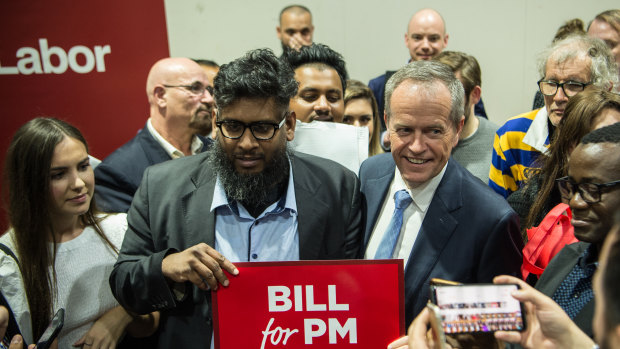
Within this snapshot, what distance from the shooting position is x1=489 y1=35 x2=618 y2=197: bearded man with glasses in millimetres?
2959

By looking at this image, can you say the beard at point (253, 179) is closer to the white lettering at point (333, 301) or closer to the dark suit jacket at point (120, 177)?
the white lettering at point (333, 301)

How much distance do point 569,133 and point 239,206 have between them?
1.54m

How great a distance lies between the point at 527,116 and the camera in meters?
3.27

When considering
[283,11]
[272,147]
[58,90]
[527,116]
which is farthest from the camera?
[283,11]

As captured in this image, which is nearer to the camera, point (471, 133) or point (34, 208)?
point (34, 208)

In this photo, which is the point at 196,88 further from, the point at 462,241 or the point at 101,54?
the point at 462,241

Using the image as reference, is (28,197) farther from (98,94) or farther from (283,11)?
(283,11)

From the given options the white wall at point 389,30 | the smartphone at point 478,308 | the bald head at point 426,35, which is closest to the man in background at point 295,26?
the white wall at point 389,30

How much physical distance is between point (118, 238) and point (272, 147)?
91cm

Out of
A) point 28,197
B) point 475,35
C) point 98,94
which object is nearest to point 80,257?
point 28,197

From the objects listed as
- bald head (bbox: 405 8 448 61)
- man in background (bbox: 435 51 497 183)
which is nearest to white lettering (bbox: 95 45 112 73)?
bald head (bbox: 405 8 448 61)

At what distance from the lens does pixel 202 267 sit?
1.79 meters

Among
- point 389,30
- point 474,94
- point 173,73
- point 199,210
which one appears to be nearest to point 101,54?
point 173,73

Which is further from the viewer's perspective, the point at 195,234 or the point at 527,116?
the point at 527,116
